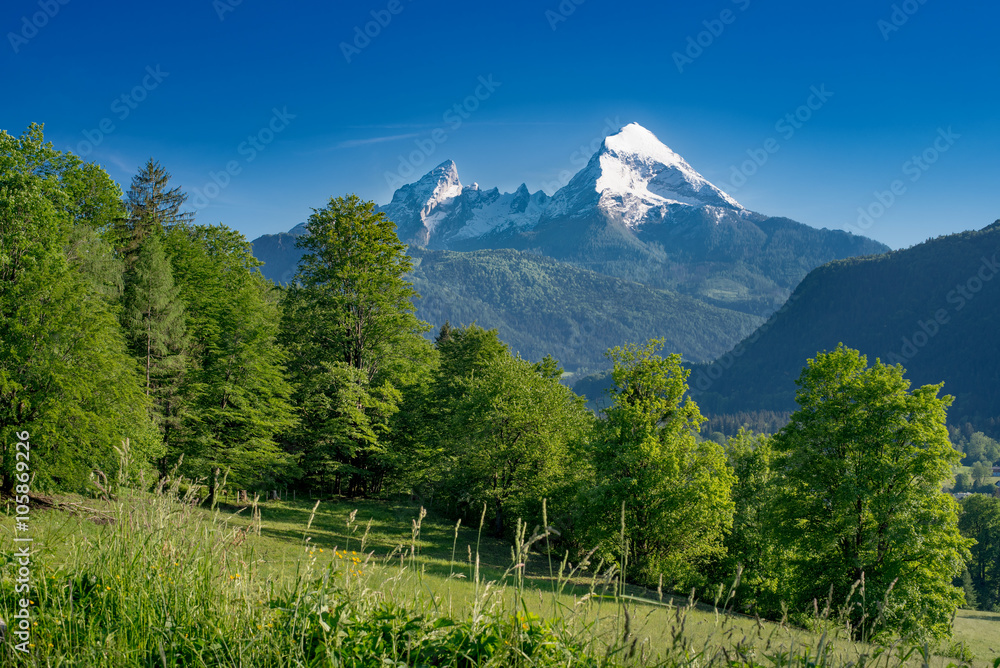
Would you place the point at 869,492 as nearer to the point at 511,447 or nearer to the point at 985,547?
the point at 511,447

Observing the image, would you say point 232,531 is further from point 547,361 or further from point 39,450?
point 547,361

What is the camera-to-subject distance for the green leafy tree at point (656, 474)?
880 inches

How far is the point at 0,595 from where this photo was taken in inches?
154

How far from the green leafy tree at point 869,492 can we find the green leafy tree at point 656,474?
3027mm

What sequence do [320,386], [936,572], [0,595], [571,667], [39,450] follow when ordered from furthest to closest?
[320,386] < [936,572] < [39,450] < [0,595] < [571,667]

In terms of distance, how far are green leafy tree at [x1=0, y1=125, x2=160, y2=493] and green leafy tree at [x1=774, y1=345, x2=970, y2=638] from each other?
864 inches

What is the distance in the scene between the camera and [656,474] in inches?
876

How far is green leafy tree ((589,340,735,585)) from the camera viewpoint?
22.4m

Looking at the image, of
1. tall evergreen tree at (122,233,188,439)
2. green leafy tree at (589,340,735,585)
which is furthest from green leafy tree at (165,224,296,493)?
green leafy tree at (589,340,735,585)

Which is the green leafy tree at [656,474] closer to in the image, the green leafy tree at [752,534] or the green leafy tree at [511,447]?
the green leafy tree at [752,534]

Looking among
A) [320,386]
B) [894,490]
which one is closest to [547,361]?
[320,386]

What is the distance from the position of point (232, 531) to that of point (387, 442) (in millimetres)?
25949

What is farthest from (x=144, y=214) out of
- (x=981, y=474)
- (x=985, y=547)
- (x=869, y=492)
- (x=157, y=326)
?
(x=981, y=474)

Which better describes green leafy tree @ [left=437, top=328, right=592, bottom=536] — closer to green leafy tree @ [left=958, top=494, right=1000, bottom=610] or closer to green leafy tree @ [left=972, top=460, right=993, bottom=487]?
green leafy tree @ [left=958, top=494, right=1000, bottom=610]
